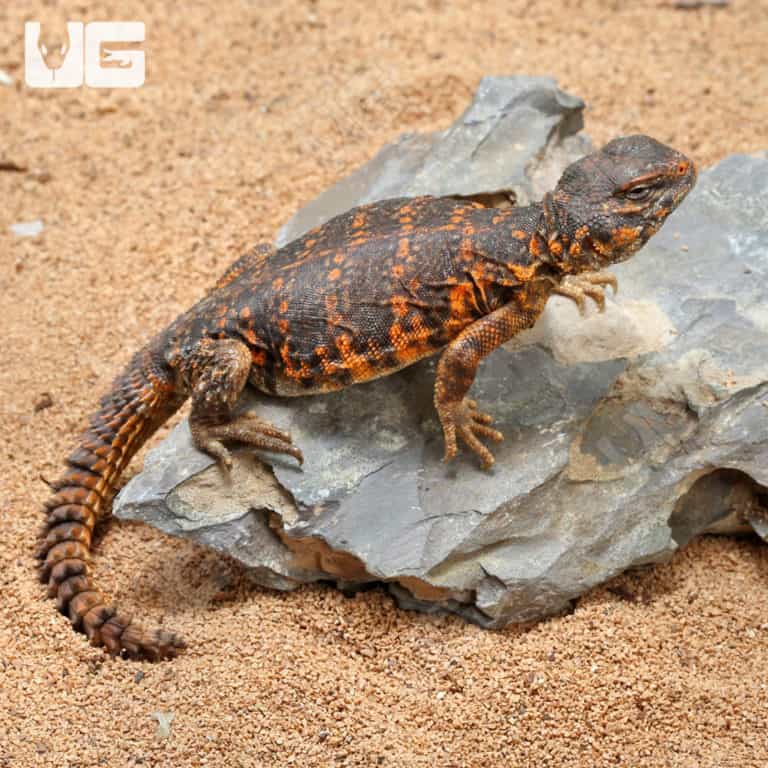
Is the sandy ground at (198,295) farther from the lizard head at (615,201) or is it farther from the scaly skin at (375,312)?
the lizard head at (615,201)

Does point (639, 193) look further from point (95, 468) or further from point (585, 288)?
point (95, 468)

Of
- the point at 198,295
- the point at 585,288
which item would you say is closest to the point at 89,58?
the point at 198,295

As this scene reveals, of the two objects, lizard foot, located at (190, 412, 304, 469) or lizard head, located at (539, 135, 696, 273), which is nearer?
lizard head, located at (539, 135, 696, 273)

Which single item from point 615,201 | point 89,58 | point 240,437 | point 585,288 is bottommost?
point 240,437

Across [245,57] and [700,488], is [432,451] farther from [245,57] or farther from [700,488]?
[245,57]

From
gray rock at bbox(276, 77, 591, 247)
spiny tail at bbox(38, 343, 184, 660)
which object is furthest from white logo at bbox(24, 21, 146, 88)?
spiny tail at bbox(38, 343, 184, 660)

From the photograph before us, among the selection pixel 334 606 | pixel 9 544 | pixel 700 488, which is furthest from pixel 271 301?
pixel 700 488

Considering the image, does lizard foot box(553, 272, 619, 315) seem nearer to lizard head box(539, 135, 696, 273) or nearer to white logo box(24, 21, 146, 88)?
lizard head box(539, 135, 696, 273)
